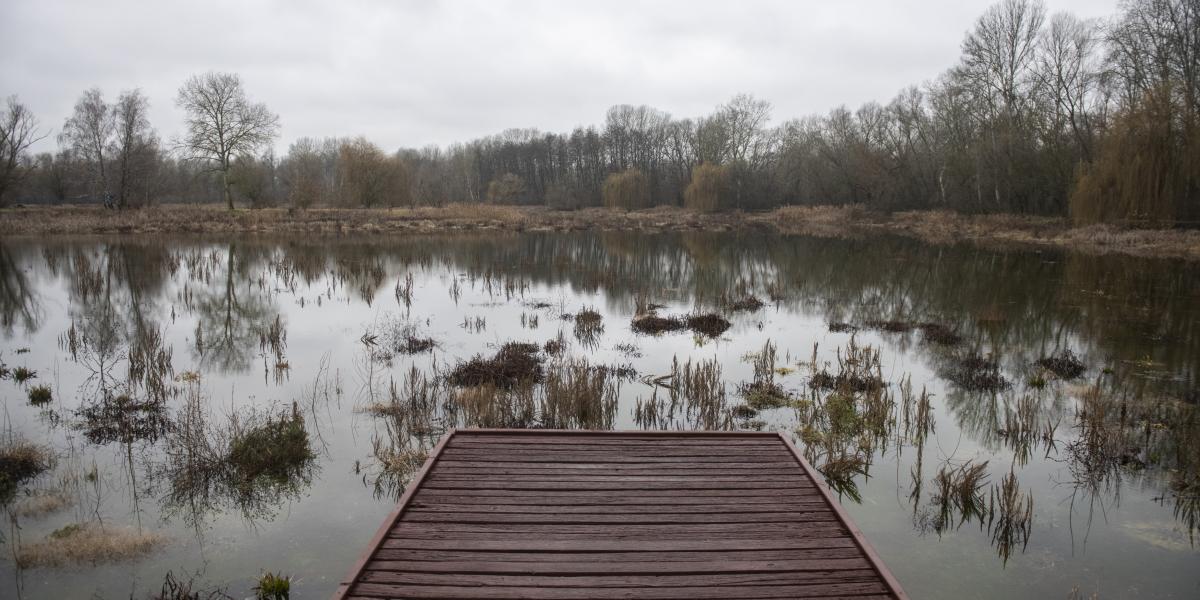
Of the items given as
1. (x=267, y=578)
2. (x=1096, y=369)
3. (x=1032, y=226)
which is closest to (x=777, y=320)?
(x=1096, y=369)

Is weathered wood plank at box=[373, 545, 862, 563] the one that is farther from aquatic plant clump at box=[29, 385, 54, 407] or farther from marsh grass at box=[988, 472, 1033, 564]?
aquatic plant clump at box=[29, 385, 54, 407]

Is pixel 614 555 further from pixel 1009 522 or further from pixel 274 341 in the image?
pixel 274 341

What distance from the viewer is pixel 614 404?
859 centimetres

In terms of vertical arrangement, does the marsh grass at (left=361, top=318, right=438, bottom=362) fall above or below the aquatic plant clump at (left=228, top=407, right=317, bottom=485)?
above

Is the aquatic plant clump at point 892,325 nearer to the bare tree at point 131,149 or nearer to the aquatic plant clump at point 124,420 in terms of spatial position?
the aquatic plant clump at point 124,420

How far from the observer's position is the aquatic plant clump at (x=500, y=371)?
9.89 m

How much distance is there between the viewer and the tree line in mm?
28344

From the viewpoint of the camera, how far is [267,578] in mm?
4875

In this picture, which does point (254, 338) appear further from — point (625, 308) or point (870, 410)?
point (870, 410)

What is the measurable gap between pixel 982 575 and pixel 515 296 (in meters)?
14.3

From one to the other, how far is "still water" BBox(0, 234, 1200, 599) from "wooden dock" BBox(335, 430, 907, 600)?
3.41ft

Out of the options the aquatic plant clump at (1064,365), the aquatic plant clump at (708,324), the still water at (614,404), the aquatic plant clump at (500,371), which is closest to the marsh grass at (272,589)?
the still water at (614,404)

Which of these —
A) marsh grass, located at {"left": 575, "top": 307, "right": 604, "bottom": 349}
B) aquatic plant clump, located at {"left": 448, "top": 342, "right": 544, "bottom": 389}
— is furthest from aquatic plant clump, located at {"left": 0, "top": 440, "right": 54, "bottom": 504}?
marsh grass, located at {"left": 575, "top": 307, "right": 604, "bottom": 349}

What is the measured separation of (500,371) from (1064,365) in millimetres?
9204
